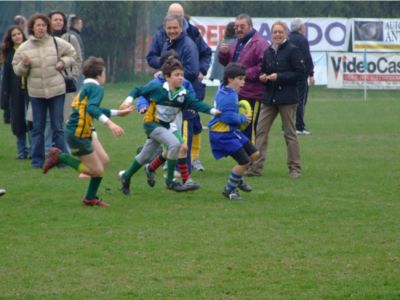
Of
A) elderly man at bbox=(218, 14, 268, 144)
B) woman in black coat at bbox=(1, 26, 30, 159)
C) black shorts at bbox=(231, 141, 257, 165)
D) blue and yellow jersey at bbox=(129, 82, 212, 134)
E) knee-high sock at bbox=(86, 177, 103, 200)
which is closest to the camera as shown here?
knee-high sock at bbox=(86, 177, 103, 200)

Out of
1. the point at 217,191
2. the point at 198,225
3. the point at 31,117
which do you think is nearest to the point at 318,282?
the point at 198,225

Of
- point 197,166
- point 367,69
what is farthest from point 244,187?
point 367,69

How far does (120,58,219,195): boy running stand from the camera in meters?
11.3

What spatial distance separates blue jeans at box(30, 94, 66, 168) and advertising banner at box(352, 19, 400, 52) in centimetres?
2104

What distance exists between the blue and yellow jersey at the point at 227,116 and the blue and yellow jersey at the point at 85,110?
1342 millimetres

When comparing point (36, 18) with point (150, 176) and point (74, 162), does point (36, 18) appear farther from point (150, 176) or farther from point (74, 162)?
point (74, 162)

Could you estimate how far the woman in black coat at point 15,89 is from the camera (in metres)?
15.4

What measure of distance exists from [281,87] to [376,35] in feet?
70.8

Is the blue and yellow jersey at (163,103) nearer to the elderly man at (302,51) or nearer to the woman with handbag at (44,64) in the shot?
the woman with handbag at (44,64)

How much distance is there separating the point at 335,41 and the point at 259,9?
9.55 feet

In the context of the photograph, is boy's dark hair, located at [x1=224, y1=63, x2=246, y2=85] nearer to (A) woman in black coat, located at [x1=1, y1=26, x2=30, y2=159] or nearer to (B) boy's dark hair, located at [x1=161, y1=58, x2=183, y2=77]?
(B) boy's dark hair, located at [x1=161, y1=58, x2=183, y2=77]

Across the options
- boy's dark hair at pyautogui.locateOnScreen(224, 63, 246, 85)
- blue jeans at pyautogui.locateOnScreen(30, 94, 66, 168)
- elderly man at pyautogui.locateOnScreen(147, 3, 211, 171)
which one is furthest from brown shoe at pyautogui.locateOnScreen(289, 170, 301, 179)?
blue jeans at pyautogui.locateOnScreen(30, 94, 66, 168)

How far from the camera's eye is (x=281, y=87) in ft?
43.4

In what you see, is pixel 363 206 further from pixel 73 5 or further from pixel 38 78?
pixel 73 5
